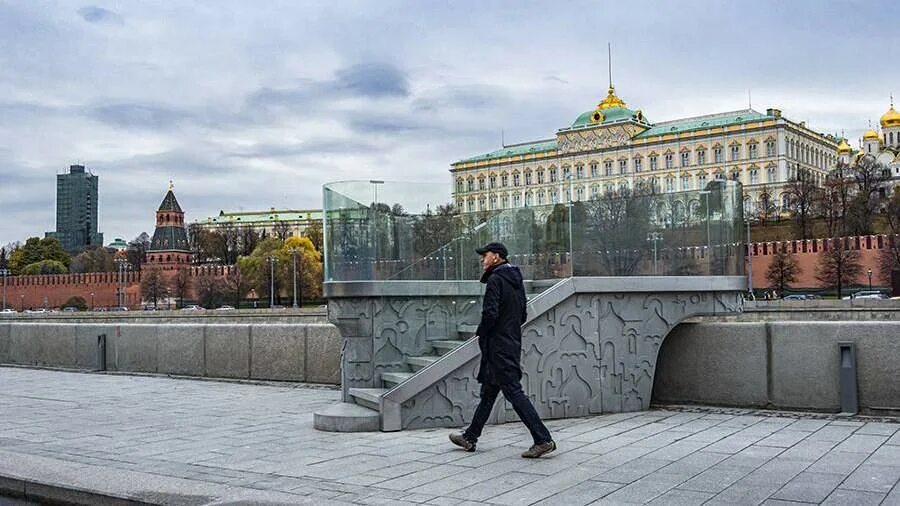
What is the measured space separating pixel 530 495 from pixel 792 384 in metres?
5.22

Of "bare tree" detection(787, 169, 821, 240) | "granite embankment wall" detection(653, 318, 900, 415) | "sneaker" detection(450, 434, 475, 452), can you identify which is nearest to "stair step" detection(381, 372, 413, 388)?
"sneaker" detection(450, 434, 475, 452)

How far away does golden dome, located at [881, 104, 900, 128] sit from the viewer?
170m

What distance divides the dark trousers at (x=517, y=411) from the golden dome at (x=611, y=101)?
150913 mm

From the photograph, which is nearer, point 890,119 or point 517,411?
point 517,411

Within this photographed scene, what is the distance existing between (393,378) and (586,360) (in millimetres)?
2393

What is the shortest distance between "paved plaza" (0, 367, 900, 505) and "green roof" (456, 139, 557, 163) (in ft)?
486

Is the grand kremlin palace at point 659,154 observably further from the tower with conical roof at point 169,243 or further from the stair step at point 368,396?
the stair step at point 368,396

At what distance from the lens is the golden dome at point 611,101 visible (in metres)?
156

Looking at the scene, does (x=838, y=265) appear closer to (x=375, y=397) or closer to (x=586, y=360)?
(x=586, y=360)

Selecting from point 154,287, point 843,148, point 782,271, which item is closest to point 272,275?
point 154,287

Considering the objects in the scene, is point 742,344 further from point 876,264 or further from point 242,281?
point 242,281

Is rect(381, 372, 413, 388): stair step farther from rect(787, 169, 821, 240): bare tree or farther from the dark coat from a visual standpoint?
rect(787, 169, 821, 240): bare tree

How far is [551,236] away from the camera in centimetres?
1233

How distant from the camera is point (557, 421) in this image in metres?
10.8
